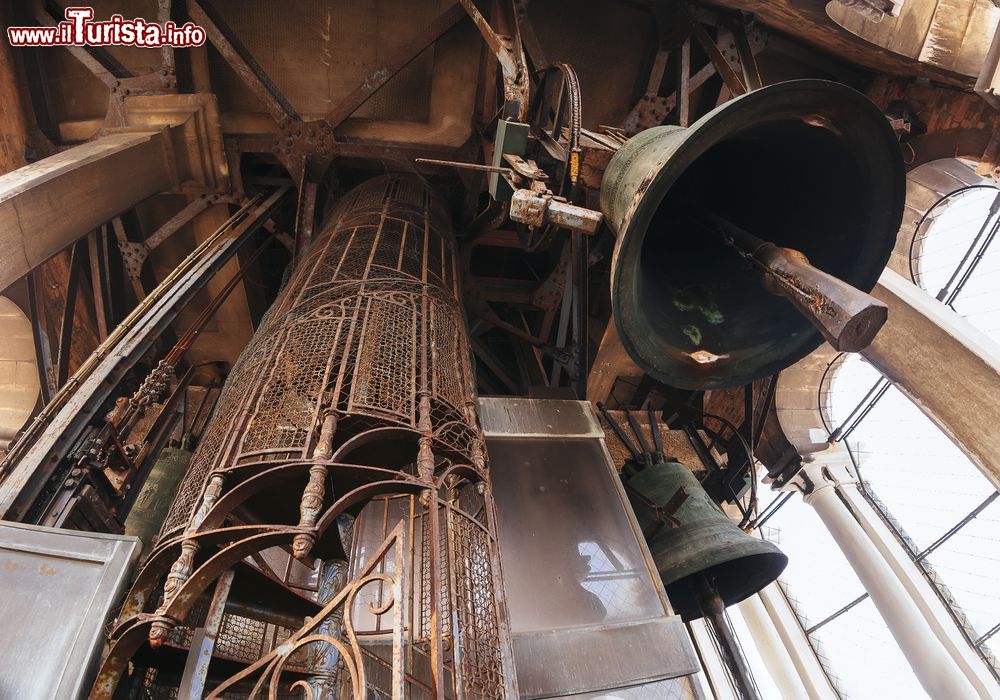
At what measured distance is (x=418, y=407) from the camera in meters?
2.49

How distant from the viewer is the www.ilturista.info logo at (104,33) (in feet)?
16.3

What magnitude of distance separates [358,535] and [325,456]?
125cm

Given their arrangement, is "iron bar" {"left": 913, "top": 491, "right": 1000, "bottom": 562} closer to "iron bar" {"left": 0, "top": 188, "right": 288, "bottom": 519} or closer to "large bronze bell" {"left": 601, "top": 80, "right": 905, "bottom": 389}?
"large bronze bell" {"left": 601, "top": 80, "right": 905, "bottom": 389}

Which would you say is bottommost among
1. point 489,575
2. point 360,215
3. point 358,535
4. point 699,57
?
point 489,575

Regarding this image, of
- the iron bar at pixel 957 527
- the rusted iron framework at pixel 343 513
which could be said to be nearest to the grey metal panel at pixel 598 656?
the rusted iron framework at pixel 343 513

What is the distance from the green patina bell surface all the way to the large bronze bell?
1.42 m

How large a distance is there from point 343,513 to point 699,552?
2.51 m

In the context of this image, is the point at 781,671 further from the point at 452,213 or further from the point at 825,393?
the point at 452,213

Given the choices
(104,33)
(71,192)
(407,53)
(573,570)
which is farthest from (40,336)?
(573,570)

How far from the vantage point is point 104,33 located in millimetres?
5191

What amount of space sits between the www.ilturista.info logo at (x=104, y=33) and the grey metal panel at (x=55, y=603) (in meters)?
4.74

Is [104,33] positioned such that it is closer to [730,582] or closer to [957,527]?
[730,582]

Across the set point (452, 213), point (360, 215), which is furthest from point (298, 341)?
point (452, 213)

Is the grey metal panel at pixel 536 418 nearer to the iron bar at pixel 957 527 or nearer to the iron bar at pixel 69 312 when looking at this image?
the iron bar at pixel 69 312
